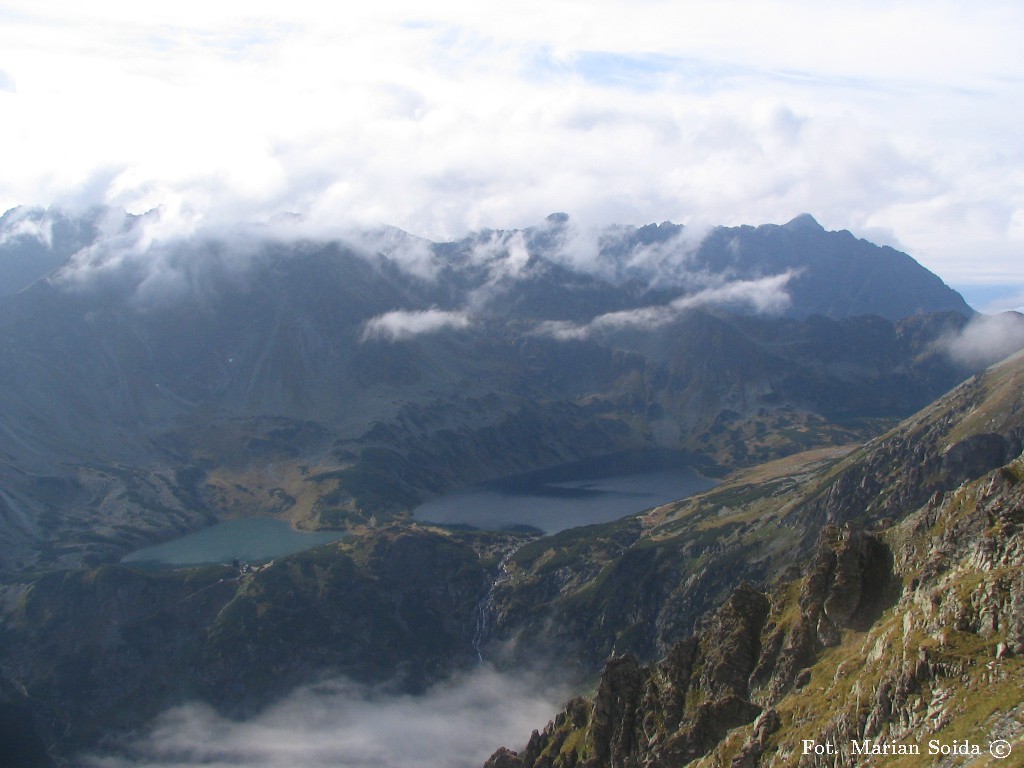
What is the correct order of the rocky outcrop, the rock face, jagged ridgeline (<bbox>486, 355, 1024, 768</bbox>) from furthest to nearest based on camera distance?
the rock face, the rocky outcrop, jagged ridgeline (<bbox>486, 355, 1024, 768</bbox>)

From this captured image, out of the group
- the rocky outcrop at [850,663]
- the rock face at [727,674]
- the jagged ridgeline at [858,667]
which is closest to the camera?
the jagged ridgeline at [858,667]

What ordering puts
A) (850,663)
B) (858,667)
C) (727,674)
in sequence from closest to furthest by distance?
(858,667) < (850,663) < (727,674)

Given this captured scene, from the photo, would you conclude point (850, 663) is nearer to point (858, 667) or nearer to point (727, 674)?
point (858, 667)

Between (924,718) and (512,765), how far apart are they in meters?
93.2

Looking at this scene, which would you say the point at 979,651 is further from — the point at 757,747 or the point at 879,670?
the point at 757,747

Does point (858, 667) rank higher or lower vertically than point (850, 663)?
higher

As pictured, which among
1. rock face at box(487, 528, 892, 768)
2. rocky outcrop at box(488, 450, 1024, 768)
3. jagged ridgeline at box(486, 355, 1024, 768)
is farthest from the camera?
rock face at box(487, 528, 892, 768)

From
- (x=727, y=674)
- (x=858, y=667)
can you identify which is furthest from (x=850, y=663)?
(x=727, y=674)

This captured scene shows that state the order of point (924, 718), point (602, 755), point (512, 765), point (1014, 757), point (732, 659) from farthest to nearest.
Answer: point (512, 765) < point (602, 755) < point (732, 659) < point (924, 718) < point (1014, 757)

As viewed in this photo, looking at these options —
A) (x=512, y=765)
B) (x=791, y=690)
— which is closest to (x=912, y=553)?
(x=791, y=690)

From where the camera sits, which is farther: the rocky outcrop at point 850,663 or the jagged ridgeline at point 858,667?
the rocky outcrop at point 850,663

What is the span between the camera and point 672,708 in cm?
11444

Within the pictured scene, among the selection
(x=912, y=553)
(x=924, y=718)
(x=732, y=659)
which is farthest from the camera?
(x=732, y=659)

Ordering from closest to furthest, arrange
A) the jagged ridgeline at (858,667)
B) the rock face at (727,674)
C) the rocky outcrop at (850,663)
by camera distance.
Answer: the jagged ridgeline at (858,667), the rocky outcrop at (850,663), the rock face at (727,674)
